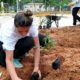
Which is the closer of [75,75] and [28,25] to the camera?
[28,25]

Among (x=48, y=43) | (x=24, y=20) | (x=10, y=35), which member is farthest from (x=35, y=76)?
(x=48, y=43)

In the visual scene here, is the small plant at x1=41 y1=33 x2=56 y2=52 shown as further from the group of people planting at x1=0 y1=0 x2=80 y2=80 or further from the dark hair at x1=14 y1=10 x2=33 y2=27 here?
the dark hair at x1=14 y1=10 x2=33 y2=27

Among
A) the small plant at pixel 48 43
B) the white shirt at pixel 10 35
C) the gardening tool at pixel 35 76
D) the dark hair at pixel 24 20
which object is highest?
the dark hair at pixel 24 20

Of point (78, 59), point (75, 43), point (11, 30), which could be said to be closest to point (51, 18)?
point (75, 43)

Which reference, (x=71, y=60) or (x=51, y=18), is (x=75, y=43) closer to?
(x=71, y=60)

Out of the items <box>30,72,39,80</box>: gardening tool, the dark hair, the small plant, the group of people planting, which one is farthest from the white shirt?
the small plant

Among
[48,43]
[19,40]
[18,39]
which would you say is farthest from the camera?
[48,43]

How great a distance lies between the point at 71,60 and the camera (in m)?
4.42

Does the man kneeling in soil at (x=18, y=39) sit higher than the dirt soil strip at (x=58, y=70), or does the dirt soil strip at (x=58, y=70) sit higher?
the man kneeling in soil at (x=18, y=39)

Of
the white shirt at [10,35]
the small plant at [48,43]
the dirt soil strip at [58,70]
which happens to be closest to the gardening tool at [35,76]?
the dirt soil strip at [58,70]

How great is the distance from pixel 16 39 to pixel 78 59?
1048 mm

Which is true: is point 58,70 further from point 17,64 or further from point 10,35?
point 10,35

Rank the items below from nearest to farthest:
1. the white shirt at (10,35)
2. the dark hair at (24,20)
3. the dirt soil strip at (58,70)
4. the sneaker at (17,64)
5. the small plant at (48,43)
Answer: the dark hair at (24,20)
the white shirt at (10,35)
the dirt soil strip at (58,70)
the sneaker at (17,64)
the small plant at (48,43)

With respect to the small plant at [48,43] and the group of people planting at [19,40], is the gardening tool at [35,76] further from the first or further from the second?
the small plant at [48,43]
